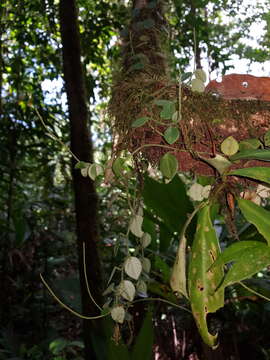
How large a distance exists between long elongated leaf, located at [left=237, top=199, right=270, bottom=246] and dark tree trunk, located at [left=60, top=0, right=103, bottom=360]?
0.91 m

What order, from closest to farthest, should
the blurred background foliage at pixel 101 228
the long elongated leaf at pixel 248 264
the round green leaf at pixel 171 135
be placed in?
the long elongated leaf at pixel 248 264 → the round green leaf at pixel 171 135 → the blurred background foliage at pixel 101 228

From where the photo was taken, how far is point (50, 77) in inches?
98.7

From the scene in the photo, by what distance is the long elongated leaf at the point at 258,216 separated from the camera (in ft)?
1.69

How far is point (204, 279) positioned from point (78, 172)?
0.92 metres

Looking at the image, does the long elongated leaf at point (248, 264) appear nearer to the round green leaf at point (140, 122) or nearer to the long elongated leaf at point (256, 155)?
the long elongated leaf at point (256, 155)

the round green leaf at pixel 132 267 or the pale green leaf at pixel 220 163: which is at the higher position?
the pale green leaf at pixel 220 163

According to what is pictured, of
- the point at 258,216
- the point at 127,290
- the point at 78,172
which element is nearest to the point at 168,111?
the point at 258,216

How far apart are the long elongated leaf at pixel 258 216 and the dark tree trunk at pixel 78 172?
2.97 feet

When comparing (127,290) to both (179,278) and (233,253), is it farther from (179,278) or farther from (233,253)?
(233,253)

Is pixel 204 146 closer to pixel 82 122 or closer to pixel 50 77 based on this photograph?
pixel 82 122

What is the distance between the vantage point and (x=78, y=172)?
1405 mm

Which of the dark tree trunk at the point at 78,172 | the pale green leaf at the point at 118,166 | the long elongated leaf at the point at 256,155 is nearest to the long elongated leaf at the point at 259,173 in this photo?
the long elongated leaf at the point at 256,155

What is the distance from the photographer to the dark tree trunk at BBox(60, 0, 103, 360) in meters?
1.37

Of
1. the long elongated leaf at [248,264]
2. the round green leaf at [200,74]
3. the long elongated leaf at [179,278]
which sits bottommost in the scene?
the long elongated leaf at [179,278]
